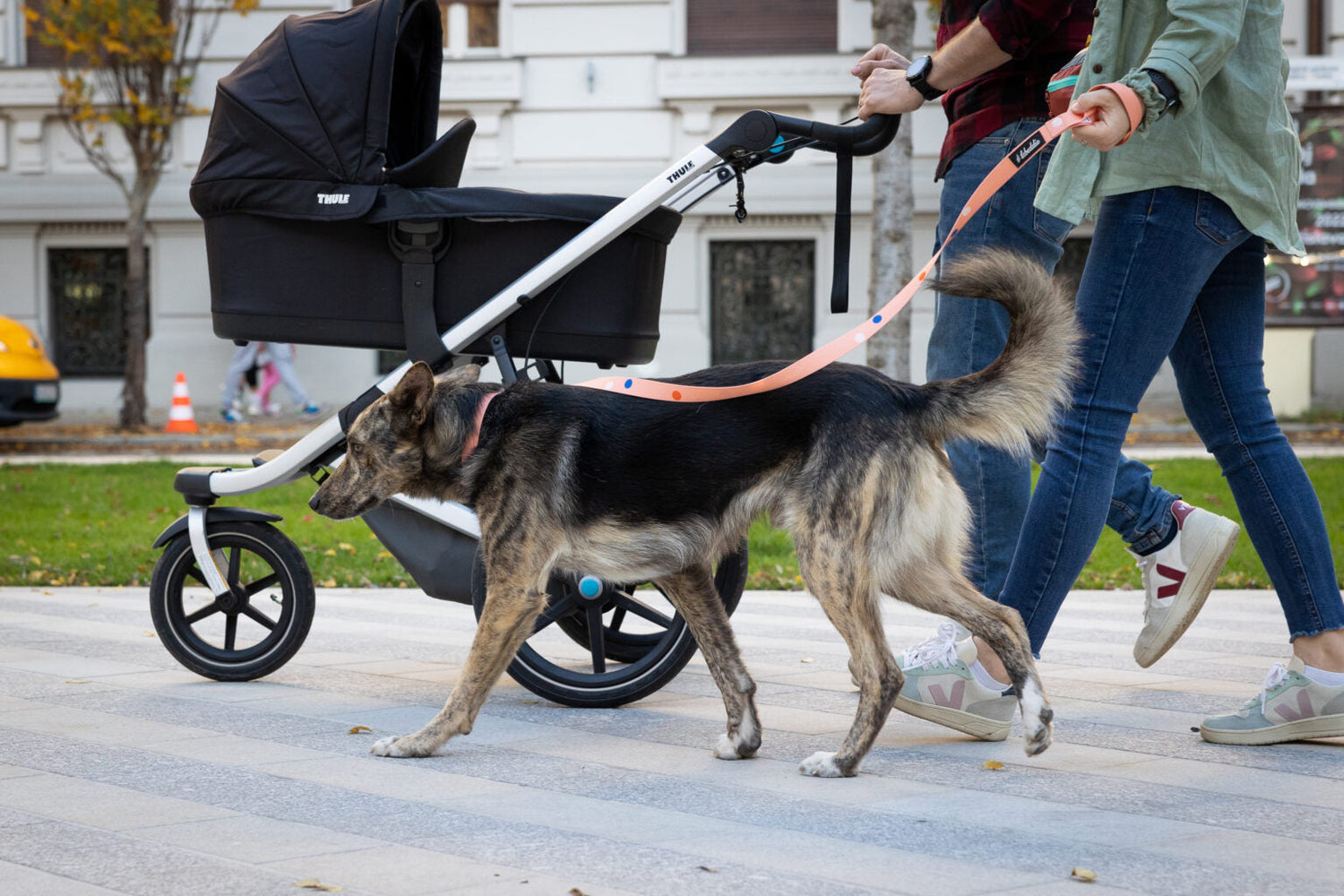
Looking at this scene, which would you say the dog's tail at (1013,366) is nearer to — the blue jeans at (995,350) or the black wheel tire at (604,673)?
the blue jeans at (995,350)

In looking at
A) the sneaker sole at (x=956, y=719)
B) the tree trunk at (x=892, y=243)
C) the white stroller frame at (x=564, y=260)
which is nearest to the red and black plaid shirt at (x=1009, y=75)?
the white stroller frame at (x=564, y=260)

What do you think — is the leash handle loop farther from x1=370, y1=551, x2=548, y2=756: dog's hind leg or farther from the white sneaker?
the white sneaker

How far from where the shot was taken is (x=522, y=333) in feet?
14.6

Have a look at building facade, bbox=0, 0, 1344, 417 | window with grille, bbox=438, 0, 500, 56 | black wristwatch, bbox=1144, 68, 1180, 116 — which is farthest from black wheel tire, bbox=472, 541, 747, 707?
window with grille, bbox=438, 0, 500, 56

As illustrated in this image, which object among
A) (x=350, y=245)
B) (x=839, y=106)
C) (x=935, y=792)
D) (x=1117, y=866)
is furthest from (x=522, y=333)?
(x=839, y=106)

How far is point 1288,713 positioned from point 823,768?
1.22 m

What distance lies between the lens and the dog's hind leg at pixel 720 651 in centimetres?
384

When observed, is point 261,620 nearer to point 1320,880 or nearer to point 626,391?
point 626,391

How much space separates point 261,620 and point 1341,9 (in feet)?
57.3

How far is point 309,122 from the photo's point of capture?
4.48 metres

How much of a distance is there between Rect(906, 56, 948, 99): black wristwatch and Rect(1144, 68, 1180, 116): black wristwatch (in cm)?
73

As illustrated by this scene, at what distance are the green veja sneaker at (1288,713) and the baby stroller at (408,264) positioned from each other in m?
1.43

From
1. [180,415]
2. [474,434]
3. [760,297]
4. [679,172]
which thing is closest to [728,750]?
→ [474,434]

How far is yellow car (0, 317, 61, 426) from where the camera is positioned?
47.0 ft
